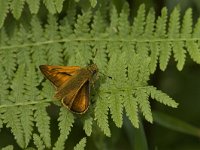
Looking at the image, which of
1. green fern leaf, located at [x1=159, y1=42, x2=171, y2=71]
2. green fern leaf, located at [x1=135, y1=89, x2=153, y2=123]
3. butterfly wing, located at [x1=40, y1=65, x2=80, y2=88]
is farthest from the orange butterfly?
green fern leaf, located at [x1=159, y1=42, x2=171, y2=71]

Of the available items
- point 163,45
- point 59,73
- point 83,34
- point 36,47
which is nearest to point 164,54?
point 163,45

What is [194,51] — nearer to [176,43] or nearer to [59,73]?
[176,43]

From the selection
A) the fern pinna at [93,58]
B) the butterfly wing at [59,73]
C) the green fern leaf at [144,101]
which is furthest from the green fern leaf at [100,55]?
the green fern leaf at [144,101]

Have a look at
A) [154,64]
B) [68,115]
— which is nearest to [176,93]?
[154,64]

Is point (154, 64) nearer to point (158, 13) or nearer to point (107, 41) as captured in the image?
point (107, 41)

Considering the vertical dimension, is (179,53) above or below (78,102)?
above

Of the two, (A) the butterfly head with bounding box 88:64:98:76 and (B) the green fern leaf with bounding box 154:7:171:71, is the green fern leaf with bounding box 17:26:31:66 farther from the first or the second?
(B) the green fern leaf with bounding box 154:7:171:71
